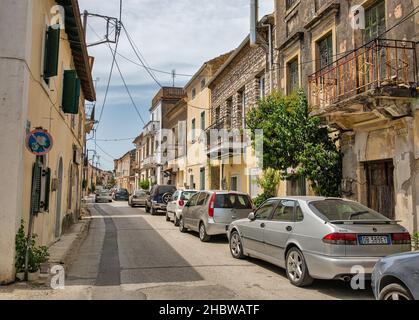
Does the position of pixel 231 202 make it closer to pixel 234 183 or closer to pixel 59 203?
pixel 59 203

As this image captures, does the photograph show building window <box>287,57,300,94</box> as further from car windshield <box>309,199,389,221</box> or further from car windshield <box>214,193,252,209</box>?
car windshield <box>309,199,389,221</box>

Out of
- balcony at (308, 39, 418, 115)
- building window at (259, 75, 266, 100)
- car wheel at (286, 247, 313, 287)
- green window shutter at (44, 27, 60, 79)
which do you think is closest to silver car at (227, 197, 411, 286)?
car wheel at (286, 247, 313, 287)

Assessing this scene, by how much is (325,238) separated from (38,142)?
4879 millimetres

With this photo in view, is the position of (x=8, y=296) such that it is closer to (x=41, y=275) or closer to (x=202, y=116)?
(x=41, y=275)

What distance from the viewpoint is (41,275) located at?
266 inches

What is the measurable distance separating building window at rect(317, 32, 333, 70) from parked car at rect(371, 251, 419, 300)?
8684 millimetres

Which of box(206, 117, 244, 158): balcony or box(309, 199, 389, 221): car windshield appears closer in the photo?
box(309, 199, 389, 221): car windshield

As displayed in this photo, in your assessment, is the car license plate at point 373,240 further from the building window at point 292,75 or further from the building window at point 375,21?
the building window at point 292,75

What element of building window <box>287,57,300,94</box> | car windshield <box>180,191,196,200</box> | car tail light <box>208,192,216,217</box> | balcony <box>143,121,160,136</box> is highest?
balcony <box>143,121,160,136</box>

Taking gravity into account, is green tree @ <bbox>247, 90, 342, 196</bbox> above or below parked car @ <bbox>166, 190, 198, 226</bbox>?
above

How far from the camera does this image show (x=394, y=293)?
4.24m

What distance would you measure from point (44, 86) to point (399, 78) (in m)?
7.83

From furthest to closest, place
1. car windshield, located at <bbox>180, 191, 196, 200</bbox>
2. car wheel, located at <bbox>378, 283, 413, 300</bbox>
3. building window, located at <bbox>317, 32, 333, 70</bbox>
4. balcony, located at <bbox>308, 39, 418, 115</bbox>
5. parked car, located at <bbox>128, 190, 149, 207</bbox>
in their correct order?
parked car, located at <bbox>128, 190, 149, 207</bbox> → car windshield, located at <bbox>180, 191, 196, 200</bbox> → building window, located at <bbox>317, 32, 333, 70</bbox> → balcony, located at <bbox>308, 39, 418, 115</bbox> → car wheel, located at <bbox>378, 283, 413, 300</bbox>

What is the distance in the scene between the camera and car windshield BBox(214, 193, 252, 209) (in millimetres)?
11438
